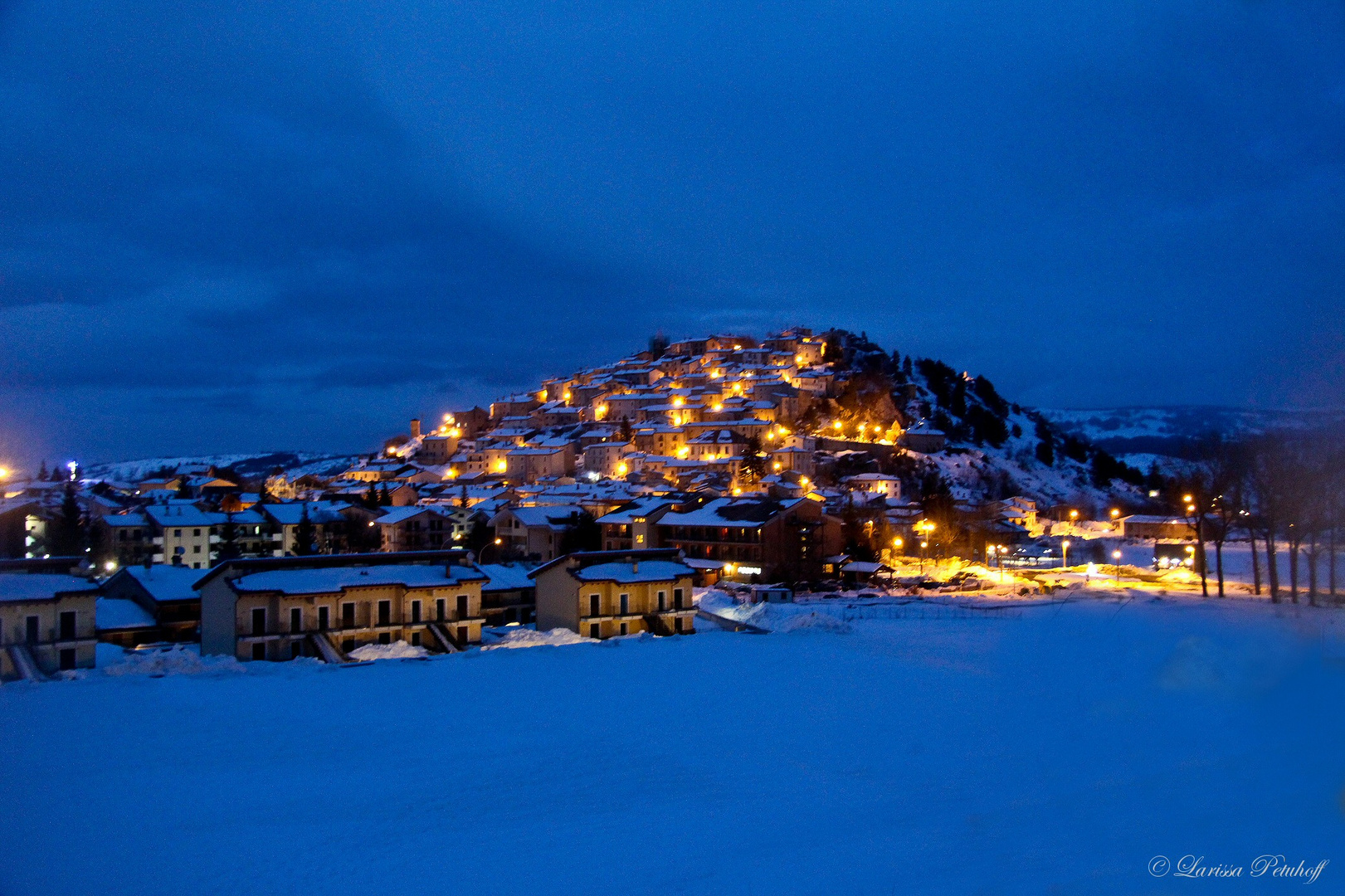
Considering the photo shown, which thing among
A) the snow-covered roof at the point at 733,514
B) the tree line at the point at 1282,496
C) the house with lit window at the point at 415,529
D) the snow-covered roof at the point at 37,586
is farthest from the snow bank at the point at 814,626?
the house with lit window at the point at 415,529

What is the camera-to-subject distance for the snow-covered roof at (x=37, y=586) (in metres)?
13.0

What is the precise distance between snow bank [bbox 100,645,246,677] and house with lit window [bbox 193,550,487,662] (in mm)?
1135

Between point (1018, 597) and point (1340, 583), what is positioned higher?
point (1340, 583)


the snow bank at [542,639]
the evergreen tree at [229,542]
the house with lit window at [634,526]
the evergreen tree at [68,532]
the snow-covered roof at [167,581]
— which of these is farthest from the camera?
the house with lit window at [634,526]

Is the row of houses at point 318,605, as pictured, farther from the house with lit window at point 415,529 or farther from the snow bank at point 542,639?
the house with lit window at point 415,529

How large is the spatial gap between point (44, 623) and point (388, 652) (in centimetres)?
540

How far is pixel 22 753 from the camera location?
8.06m

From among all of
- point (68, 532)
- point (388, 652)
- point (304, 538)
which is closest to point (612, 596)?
point (388, 652)

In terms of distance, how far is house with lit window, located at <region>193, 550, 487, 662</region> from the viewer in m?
14.2

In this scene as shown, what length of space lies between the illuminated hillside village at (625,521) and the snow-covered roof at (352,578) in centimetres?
5

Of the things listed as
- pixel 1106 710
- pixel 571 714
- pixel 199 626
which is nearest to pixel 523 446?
pixel 199 626

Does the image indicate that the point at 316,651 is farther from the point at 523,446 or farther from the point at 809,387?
the point at 809,387

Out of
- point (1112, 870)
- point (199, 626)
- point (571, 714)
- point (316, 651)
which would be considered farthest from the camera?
point (199, 626)

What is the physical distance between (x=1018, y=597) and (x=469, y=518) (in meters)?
22.4
